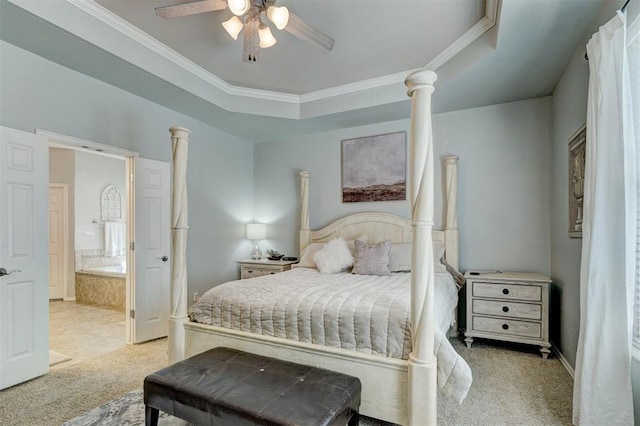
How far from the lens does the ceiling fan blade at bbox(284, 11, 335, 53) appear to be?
2.18 m

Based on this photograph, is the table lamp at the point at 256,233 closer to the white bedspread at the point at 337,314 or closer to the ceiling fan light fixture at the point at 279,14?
the white bedspread at the point at 337,314

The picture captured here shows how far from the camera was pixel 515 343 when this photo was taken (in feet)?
11.1

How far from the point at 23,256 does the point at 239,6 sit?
8.36ft

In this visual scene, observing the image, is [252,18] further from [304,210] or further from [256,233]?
[256,233]

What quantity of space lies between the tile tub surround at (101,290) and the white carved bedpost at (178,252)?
3297 mm

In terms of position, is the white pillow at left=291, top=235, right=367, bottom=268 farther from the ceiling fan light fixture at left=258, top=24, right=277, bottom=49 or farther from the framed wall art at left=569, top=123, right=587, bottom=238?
the ceiling fan light fixture at left=258, top=24, right=277, bottom=49

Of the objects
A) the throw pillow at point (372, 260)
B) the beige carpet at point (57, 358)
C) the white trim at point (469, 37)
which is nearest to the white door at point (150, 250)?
the beige carpet at point (57, 358)

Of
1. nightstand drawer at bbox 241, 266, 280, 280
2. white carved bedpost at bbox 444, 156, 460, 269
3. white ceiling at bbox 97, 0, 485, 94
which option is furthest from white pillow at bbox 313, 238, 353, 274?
white ceiling at bbox 97, 0, 485, 94

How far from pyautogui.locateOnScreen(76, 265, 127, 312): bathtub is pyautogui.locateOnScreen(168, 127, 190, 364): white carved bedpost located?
10.8 ft

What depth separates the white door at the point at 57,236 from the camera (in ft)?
19.3

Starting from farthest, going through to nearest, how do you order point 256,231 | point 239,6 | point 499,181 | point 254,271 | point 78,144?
1. point 256,231
2. point 254,271
3. point 499,181
4. point 78,144
5. point 239,6

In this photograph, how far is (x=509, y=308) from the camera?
316 cm

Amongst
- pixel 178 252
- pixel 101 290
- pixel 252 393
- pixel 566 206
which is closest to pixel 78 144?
pixel 178 252

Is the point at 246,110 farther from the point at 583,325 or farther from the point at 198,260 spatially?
the point at 583,325
